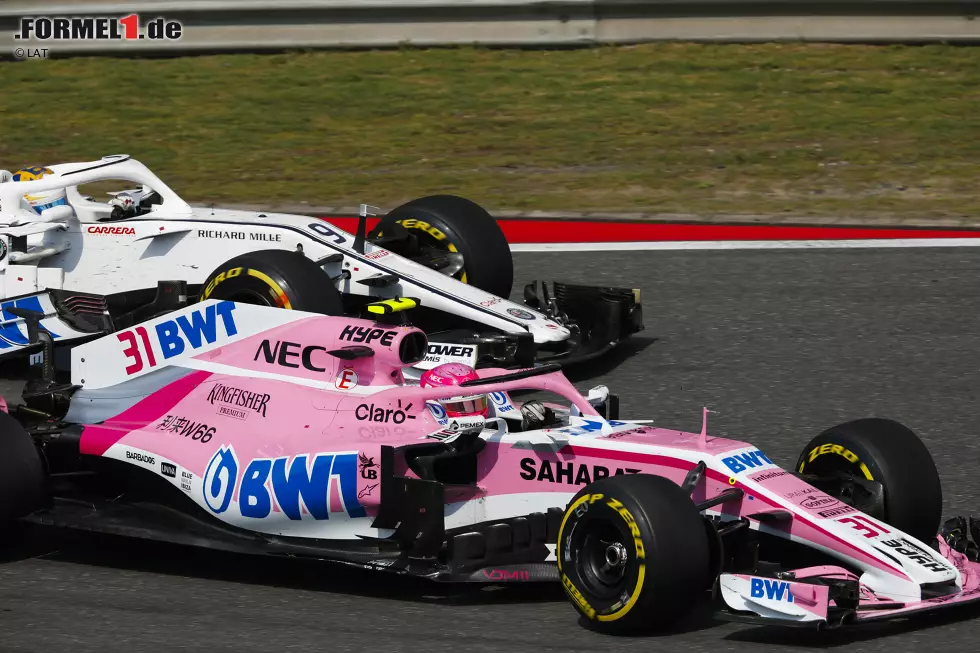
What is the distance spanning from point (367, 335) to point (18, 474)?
5.08 feet

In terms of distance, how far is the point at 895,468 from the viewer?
655 cm

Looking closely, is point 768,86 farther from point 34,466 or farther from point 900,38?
point 34,466

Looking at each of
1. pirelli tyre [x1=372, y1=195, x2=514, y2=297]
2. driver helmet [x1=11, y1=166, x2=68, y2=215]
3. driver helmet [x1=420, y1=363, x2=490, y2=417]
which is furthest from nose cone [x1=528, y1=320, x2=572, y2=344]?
driver helmet [x1=11, y1=166, x2=68, y2=215]

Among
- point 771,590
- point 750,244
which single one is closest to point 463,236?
point 750,244

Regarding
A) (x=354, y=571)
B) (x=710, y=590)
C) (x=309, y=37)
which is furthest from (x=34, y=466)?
(x=309, y=37)

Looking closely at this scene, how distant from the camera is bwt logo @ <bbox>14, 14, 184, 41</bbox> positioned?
17.6 meters

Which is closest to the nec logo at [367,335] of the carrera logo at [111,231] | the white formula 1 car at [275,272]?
the white formula 1 car at [275,272]

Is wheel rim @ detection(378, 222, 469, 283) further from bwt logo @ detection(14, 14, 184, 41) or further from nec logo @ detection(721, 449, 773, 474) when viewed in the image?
bwt logo @ detection(14, 14, 184, 41)

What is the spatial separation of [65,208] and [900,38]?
28.9 ft

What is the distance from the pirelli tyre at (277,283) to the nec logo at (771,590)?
3790 mm

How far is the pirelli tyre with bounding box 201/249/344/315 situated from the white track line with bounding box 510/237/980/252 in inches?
143

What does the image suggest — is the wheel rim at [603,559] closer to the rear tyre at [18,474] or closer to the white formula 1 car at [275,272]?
the rear tyre at [18,474]

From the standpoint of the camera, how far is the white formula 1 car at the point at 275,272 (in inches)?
369

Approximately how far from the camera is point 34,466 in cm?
711
